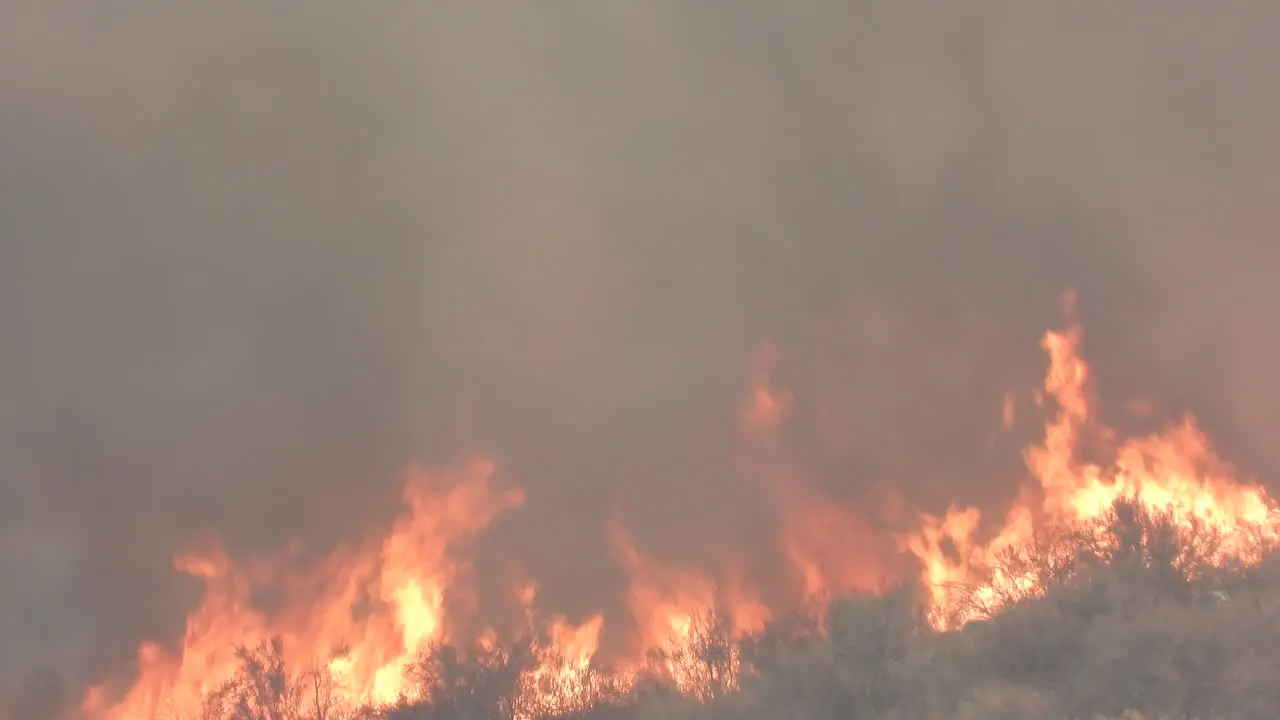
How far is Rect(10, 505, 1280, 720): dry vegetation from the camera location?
15.3 meters

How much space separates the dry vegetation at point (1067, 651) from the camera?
1527 cm

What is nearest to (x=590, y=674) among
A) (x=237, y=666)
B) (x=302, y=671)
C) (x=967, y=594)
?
(x=302, y=671)

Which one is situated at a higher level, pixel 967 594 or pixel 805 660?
pixel 967 594

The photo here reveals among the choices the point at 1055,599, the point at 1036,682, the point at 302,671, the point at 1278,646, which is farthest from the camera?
the point at 302,671

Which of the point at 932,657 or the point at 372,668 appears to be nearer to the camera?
the point at 932,657

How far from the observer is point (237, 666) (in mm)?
41969

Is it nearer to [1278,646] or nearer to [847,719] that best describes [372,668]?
[847,719]

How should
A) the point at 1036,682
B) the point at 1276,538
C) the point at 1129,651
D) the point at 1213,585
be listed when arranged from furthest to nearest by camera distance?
the point at 1276,538
the point at 1213,585
the point at 1036,682
the point at 1129,651

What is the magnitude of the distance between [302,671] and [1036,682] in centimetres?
3276

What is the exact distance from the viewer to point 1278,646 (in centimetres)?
1536

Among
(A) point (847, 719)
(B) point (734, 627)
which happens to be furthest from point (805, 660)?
(B) point (734, 627)

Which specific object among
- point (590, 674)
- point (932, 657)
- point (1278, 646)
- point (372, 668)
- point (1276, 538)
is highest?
point (372, 668)

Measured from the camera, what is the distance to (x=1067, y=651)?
1870cm

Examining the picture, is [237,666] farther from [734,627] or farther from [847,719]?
[847,719]
